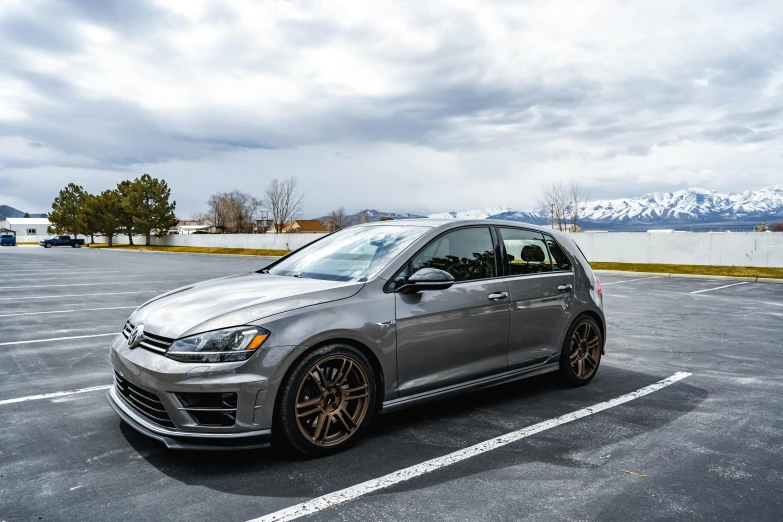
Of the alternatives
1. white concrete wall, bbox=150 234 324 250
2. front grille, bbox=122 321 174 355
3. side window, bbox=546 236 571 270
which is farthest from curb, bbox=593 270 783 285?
white concrete wall, bbox=150 234 324 250

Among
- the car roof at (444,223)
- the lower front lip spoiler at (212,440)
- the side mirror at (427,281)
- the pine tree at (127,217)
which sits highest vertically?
the pine tree at (127,217)

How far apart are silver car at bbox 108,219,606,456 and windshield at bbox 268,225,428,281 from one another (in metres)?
0.02

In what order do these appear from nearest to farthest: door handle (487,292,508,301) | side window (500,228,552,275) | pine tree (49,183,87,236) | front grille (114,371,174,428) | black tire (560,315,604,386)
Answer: front grille (114,371,174,428) < door handle (487,292,508,301) < side window (500,228,552,275) < black tire (560,315,604,386) < pine tree (49,183,87,236)

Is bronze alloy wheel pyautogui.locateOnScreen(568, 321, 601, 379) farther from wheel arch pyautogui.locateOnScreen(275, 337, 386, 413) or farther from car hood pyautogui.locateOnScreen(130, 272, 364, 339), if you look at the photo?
car hood pyautogui.locateOnScreen(130, 272, 364, 339)

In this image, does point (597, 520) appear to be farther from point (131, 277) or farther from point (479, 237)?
point (131, 277)

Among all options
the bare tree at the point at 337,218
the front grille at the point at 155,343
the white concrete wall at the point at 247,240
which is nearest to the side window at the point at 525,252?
the front grille at the point at 155,343

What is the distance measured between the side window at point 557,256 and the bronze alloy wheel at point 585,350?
0.60m

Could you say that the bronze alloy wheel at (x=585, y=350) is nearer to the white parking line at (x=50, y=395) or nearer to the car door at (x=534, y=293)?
the car door at (x=534, y=293)

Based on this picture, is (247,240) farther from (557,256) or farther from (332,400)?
(332,400)

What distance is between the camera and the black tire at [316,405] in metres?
3.69

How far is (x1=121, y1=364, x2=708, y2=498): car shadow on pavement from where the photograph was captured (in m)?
3.56

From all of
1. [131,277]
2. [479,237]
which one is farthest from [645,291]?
[131,277]

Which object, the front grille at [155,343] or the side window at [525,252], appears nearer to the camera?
the front grille at [155,343]

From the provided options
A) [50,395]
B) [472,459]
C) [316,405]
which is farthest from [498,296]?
[50,395]
